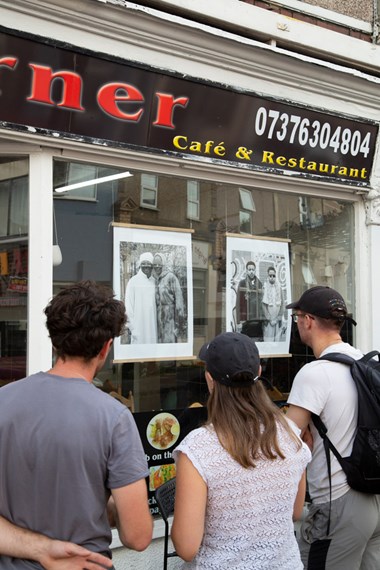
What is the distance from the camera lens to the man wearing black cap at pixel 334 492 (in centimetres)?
292

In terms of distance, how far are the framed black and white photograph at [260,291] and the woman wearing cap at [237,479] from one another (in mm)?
3188

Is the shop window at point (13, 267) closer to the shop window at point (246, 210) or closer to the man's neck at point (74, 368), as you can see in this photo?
the shop window at point (246, 210)

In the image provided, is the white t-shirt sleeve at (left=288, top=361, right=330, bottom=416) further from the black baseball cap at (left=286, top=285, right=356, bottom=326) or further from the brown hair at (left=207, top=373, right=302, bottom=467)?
the brown hair at (left=207, top=373, right=302, bottom=467)

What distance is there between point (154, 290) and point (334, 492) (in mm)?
2470

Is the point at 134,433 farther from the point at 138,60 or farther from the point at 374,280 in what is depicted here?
the point at 374,280

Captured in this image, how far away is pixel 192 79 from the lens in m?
4.74

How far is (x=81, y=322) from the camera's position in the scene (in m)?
2.07

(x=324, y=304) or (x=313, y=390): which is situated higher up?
(x=324, y=304)

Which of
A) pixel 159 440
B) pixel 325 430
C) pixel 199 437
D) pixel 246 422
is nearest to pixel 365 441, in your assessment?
pixel 325 430

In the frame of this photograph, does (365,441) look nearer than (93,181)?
Yes

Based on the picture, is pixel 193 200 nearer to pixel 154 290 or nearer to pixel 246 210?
pixel 246 210

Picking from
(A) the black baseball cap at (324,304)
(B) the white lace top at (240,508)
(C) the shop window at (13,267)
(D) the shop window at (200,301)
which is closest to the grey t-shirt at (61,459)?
(B) the white lace top at (240,508)

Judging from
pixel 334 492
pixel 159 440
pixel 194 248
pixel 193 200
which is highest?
pixel 193 200

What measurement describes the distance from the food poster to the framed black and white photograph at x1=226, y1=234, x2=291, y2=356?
988 millimetres
